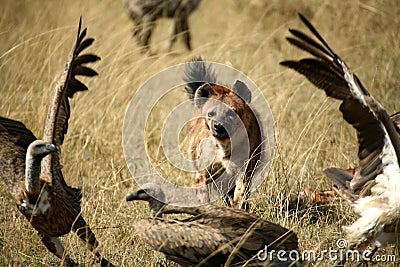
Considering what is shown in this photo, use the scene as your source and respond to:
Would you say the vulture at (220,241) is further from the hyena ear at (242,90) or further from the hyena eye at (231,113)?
the hyena ear at (242,90)

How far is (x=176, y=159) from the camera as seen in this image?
622cm

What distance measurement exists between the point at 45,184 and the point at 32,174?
236mm

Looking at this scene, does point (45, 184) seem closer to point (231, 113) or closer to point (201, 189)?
point (201, 189)

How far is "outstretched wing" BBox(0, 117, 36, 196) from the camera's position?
170 inches

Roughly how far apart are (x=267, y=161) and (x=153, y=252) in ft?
4.80

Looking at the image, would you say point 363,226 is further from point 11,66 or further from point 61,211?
point 11,66

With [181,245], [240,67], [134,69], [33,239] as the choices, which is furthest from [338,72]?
[240,67]

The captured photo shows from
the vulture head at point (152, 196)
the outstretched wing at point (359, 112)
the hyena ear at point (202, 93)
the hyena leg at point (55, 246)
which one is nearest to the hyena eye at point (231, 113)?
the hyena ear at point (202, 93)

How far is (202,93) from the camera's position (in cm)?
572

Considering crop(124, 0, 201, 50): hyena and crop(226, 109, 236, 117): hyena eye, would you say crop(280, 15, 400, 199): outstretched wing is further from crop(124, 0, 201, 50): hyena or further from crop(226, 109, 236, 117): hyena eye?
crop(124, 0, 201, 50): hyena

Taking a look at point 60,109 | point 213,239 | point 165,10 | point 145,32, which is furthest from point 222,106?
point 165,10

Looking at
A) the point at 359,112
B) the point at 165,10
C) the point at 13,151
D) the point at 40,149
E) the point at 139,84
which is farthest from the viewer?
A: the point at 165,10

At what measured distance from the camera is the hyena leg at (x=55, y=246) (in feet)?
14.3

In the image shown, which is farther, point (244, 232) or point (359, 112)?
point (359, 112)
